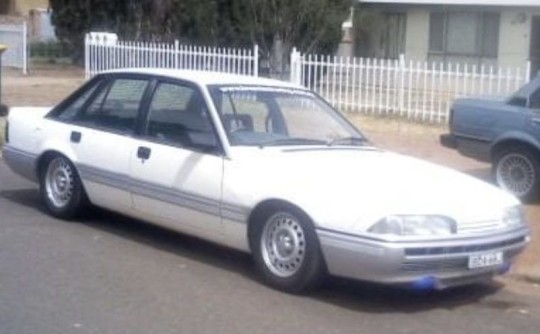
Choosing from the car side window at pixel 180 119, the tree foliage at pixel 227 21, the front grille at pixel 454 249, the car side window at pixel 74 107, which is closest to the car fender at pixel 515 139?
the front grille at pixel 454 249

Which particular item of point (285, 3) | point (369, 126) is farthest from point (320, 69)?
point (285, 3)

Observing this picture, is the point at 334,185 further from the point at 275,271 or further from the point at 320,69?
the point at 320,69

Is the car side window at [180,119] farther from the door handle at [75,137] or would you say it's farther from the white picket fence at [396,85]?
the white picket fence at [396,85]

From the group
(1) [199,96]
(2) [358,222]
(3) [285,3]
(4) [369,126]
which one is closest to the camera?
(2) [358,222]

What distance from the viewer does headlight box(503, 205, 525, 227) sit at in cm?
822

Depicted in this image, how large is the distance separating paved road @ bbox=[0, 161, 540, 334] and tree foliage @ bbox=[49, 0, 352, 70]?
15669 mm

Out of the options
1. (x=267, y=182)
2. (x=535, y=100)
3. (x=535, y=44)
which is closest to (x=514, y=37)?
(x=535, y=44)

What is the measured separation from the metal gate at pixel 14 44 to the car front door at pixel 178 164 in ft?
75.7

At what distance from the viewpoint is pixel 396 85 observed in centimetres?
2064

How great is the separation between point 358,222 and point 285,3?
58.5 feet

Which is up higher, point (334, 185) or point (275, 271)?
point (334, 185)

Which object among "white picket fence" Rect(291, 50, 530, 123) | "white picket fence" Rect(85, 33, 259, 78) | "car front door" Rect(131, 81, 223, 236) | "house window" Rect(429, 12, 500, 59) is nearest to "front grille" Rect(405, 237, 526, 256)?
"car front door" Rect(131, 81, 223, 236)

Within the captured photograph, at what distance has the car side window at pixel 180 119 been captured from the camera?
29.7ft

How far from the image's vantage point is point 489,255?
7.99 metres
